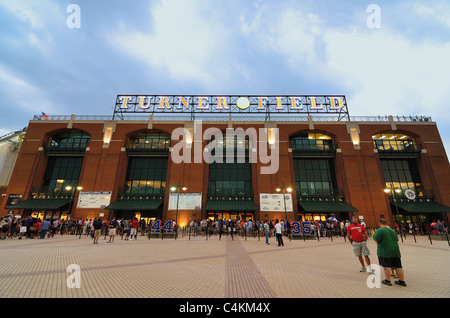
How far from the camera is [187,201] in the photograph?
26.1 meters

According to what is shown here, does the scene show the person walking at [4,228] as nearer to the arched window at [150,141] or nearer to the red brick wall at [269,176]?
the red brick wall at [269,176]

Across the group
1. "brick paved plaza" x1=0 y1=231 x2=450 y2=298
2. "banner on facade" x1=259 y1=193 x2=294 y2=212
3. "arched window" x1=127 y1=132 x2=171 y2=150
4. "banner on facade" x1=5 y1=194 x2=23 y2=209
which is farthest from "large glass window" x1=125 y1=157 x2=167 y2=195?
"brick paved plaza" x1=0 y1=231 x2=450 y2=298

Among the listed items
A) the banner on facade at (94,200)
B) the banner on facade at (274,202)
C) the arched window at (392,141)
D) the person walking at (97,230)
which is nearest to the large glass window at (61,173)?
the banner on facade at (94,200)

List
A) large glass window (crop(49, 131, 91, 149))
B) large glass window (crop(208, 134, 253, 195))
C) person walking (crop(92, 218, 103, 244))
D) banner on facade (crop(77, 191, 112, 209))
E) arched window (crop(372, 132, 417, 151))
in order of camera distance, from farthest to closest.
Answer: large glass window (crop(49, 131, 91, 149)) → arched window (crop(372, 132, 417, 151)) → large glass window (crop(208, 134, 253, 195)) → banner on facade (crop(77, 191, 112, 209)) → person walking (crop(92, 218, 103, 244))

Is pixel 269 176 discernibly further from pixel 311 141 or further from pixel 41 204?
pixel 41 204

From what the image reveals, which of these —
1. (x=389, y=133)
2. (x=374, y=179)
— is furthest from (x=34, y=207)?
(x=389, y=133)

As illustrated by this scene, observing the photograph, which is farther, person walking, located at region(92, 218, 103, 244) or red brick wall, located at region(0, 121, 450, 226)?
red brick wall, located at region(0, 121, 450, 226)

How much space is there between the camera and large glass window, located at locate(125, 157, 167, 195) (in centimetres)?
2830

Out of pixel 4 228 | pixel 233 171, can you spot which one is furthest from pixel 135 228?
pixel 233 171

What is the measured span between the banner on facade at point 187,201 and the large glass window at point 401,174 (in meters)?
27.2

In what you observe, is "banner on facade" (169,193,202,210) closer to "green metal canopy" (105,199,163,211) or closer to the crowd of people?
"green metal canopy" (105,199,163,211)

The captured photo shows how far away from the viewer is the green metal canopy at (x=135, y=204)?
80.9 ft

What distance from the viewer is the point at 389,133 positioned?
100 ft

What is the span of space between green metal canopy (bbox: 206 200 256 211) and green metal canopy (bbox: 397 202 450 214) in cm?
1963
